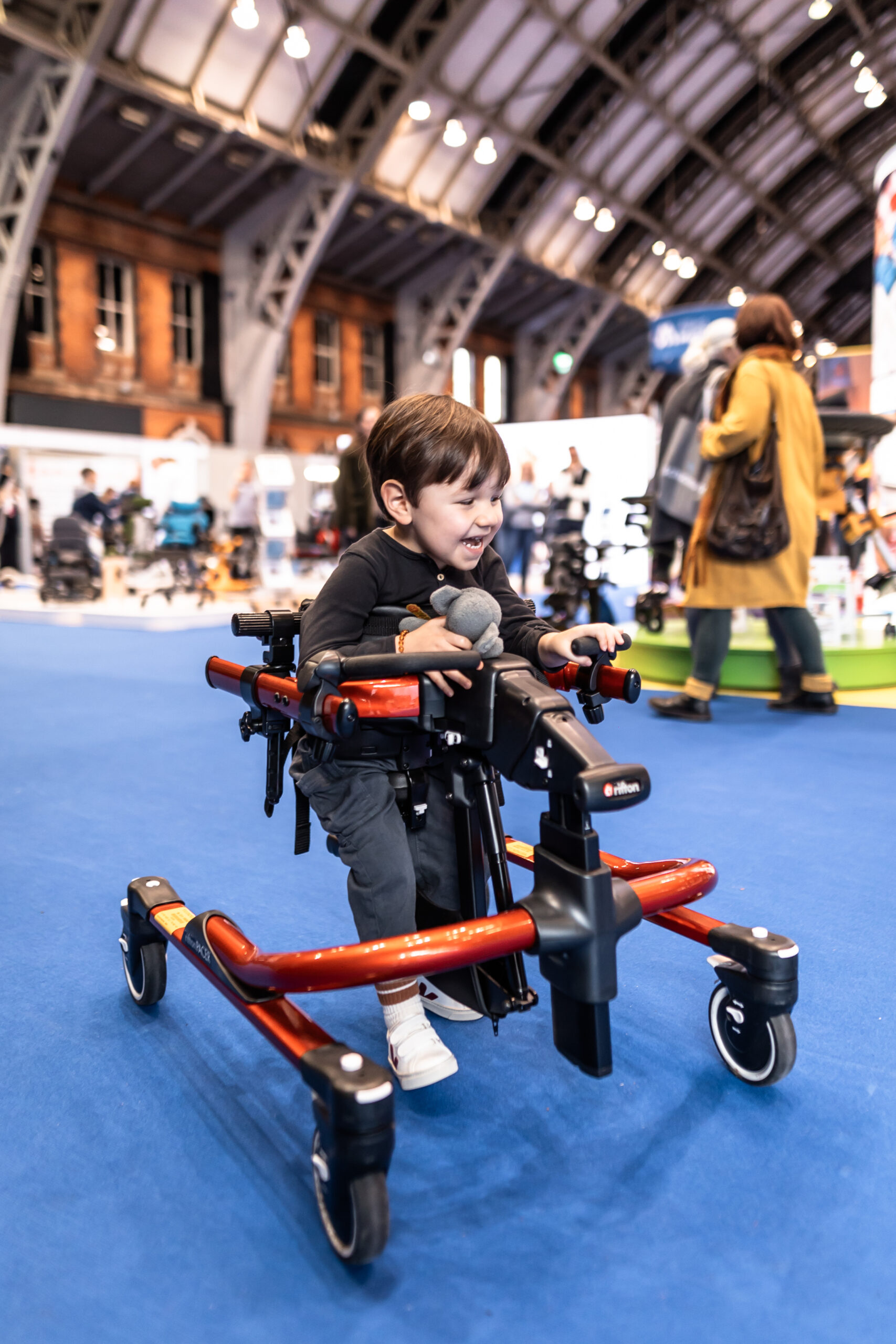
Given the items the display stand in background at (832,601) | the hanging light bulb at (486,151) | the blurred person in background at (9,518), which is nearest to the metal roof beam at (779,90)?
the hanging light bulb at (486,151)

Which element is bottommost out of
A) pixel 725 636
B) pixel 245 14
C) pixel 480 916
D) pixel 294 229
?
pixel 480 916

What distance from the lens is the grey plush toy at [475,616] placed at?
1181 mm

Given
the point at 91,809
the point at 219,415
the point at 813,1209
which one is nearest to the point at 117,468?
the point at 219,415

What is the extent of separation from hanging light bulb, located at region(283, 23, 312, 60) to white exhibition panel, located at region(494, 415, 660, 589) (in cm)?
534

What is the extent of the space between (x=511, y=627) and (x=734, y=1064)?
2.42 feet

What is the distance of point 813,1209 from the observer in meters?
1.09

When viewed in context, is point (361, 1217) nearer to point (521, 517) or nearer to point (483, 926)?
point (483, 926)

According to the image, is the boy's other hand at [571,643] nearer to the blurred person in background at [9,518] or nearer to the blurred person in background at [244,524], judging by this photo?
the blurred person in background at [244,524]

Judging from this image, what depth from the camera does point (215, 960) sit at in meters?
1.27

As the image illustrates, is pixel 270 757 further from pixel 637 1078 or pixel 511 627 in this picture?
pixel 637 1078

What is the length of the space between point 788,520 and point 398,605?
275 centimetres

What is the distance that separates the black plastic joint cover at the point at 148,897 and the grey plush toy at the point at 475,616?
26.7 inches

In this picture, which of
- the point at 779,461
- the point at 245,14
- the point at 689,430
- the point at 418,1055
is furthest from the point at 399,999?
the point at 245,14

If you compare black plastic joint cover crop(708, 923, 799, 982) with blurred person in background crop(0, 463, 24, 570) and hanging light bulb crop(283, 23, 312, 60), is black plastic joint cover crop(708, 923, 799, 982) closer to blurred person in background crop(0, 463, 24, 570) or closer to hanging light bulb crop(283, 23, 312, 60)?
blurred person in background crop(0, 463, 24, 570)
